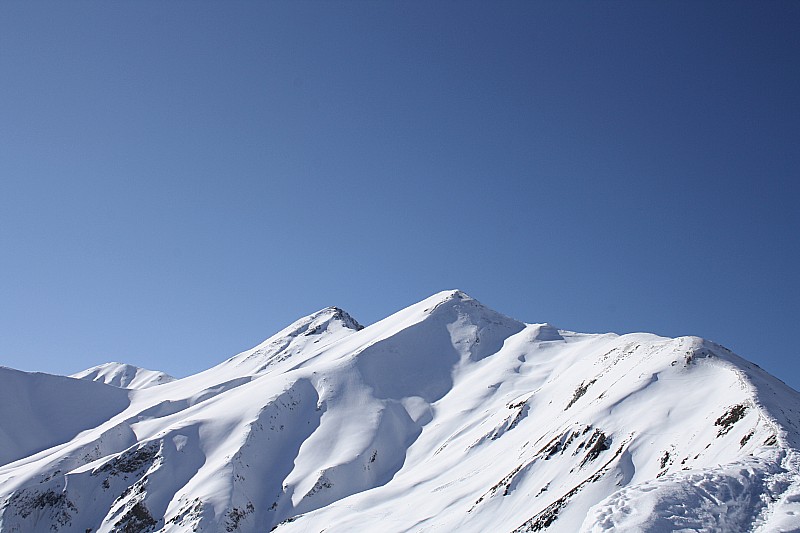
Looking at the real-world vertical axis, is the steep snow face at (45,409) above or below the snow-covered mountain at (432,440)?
above

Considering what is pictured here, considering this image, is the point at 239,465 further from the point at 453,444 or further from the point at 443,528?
the point at 443,528

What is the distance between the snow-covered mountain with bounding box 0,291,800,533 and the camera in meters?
31.3

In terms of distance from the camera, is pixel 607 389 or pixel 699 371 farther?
pixel 607 389

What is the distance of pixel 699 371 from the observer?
4806cm

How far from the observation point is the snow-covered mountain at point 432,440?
1231 inches

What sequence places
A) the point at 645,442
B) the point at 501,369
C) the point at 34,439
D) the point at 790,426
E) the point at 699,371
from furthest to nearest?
the point at 34,439 → the point at 501,369 → the point at 699,371 → the point at 645,442 → the point at 790,426

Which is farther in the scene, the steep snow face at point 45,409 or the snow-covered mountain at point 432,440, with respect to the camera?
the steep snow face at point 45,409

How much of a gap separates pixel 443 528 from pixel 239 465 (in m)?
41.1

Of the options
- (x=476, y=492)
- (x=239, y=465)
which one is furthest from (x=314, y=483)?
(x=476, y=492)

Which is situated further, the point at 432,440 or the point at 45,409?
the point at 45,409

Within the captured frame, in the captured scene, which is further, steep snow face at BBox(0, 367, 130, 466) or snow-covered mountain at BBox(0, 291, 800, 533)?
steep snow face at BBox(0, 367, 130, 466)

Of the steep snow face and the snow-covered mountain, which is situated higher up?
the steep snow face

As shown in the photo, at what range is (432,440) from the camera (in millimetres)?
81438

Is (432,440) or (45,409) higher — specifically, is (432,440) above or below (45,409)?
below
